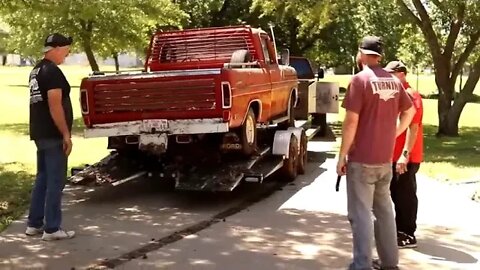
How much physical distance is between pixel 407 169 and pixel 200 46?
5.42 m

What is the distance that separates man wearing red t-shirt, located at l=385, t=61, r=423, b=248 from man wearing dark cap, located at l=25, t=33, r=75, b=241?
3.12 meters

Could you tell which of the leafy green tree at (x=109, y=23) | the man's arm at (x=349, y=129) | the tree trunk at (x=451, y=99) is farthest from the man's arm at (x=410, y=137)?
the leafy green tree at (x=109, y=23)

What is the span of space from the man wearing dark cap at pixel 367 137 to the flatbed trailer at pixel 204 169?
335 cm

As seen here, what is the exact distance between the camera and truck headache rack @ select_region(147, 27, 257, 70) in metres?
11.5

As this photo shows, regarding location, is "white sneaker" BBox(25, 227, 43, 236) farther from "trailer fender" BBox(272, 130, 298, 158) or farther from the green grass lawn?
"trailer fender" BBox(272, 130, 298, 158)

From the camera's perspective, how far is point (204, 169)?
974 centimetres

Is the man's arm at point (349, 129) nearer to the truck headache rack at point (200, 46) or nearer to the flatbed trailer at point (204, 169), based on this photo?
the flatbed trailer at point (204, 169)

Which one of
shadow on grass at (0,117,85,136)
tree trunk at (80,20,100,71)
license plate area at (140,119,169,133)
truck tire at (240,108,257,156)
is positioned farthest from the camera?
tree trunk at (80,20,100,71)

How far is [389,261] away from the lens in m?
6.18

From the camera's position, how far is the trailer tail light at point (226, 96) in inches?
355

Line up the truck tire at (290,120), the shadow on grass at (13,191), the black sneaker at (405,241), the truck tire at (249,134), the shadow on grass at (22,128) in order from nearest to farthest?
the black sneaker at (405,241) → the shadow on grass at (13,191) → the truck tire at (249,134) → the truck tire at (290,120) → the shadow on grass at (22,128)

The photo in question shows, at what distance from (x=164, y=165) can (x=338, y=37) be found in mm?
35972

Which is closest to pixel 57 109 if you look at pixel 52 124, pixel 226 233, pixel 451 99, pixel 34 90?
pixel 52 124

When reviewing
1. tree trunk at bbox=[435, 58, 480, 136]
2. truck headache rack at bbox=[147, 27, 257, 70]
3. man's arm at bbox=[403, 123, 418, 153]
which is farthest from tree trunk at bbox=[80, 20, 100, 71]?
man's arm at bbox=[403, 123, 418, 153]
